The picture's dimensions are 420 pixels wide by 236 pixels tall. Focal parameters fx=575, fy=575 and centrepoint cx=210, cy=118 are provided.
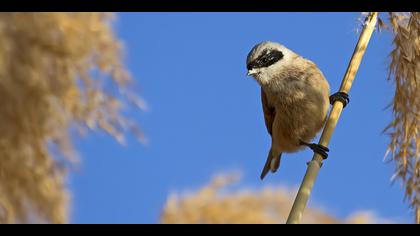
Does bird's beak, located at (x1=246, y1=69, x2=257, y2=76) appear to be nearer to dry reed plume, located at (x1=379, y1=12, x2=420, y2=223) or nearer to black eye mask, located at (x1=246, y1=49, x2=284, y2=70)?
black eye mask, located at (x1=246, y1=49, x2=284, y2=70)

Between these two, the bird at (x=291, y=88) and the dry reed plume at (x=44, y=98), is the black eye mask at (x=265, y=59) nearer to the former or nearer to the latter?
the bird at (x=291, y=88)

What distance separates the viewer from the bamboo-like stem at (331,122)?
113cm

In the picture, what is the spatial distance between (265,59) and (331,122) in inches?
49.9

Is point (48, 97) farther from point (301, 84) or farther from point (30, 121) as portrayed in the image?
point (301, 84)

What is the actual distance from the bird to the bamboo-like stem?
98cm

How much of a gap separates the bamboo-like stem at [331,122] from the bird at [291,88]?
38.7 inches

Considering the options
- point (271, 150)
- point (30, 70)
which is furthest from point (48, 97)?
point (271, 150)

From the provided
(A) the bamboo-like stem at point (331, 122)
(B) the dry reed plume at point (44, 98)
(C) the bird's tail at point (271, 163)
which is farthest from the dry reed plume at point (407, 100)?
(C) the bird's tail at point (271, 163)

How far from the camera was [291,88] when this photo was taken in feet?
9.11

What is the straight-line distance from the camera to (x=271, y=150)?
3.29 metres

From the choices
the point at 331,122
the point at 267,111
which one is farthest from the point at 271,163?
the point at 331,122

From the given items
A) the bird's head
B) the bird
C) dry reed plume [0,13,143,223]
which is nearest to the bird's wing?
the bird
